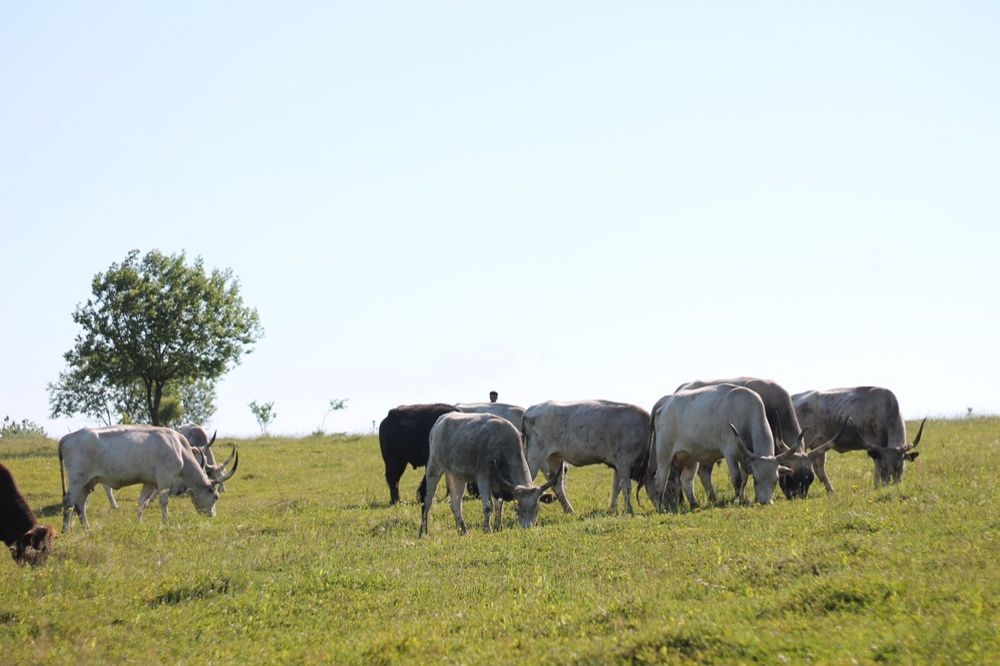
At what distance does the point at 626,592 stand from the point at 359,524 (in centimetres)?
957

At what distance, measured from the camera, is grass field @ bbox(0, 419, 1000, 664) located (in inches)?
400

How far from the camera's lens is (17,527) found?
661 inches

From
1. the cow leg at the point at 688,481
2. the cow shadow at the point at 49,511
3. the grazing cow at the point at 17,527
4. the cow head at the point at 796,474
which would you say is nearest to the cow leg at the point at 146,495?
the cow shadow at the point at 49,511

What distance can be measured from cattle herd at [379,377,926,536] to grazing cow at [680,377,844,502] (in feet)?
0.07

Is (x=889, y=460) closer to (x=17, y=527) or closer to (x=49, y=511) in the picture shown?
(x=17, y=527)

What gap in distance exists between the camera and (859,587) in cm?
1099

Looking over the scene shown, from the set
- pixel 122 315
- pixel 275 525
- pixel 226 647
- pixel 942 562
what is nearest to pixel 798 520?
pixel 942 562

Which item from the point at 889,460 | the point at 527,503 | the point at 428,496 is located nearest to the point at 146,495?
the point at 428,496

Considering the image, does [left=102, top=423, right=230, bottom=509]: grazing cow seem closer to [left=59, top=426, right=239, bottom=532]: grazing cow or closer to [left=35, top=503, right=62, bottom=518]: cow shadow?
A: [left=35, top=503, right=62, bottom=518]: cow shadow

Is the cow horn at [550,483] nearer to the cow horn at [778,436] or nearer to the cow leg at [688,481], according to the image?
the cow leg at [688,481]

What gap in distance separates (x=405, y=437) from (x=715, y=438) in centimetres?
947

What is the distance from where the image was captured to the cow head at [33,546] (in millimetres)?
16031

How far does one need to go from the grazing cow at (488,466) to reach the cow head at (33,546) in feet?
19.5

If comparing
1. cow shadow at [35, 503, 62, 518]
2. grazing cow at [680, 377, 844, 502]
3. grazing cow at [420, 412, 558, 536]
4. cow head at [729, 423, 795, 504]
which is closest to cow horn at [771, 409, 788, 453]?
grazing cow at [680, 377, 844, 502]
